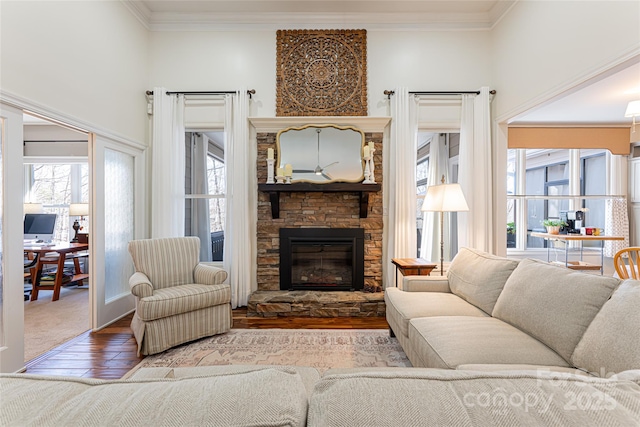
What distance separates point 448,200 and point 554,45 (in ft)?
5.38

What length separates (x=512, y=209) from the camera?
5.13 metres

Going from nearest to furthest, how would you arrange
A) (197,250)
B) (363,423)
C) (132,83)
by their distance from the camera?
(363,423) → (197,250) → (132,83)

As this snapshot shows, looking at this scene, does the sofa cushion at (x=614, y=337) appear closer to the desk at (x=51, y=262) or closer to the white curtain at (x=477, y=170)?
the white curtain at (x=477, y=170)

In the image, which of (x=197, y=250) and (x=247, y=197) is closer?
(x=197, y=250)

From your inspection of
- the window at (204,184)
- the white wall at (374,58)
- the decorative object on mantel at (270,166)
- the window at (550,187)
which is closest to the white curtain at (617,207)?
the window at (550,187)

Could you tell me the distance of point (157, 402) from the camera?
47 centimetres

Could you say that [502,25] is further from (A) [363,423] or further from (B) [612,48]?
(A) [363,423]

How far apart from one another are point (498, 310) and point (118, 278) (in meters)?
3.70

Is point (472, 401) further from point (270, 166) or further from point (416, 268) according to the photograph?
point (270, 166)

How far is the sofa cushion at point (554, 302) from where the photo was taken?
4.64 ft

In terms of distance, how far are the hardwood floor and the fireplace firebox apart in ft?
1.97

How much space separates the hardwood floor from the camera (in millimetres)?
2266

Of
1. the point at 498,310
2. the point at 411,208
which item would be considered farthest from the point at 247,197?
the point at 498,310

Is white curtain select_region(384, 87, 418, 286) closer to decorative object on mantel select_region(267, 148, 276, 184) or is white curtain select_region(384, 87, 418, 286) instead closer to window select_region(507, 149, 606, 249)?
decorative object on mantel select_region(267, 148, 276, 184)
